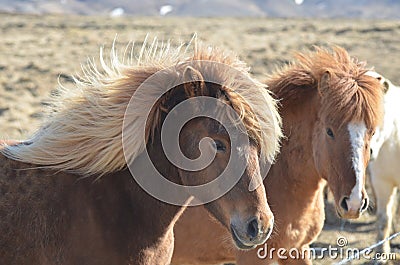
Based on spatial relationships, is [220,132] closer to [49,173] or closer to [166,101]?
[166,101]

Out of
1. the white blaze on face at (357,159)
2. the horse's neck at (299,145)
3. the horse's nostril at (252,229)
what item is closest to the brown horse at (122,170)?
the horse's nostril at (252,229)

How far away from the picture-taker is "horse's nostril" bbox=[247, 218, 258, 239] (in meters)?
2.65

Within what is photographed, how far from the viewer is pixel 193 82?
2877mm

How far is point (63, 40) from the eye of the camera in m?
23.5

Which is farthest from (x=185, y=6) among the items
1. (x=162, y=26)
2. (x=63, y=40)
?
(x=63, y=40)

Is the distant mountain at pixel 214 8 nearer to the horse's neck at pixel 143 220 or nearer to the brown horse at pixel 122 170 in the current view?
the brown horse at pixel 122 170

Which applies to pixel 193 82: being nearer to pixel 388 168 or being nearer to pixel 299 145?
pixel 299 145

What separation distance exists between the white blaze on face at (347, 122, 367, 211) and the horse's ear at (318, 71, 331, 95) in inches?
11.5

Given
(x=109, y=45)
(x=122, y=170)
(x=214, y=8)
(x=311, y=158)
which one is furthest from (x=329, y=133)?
(x=214, y=8)

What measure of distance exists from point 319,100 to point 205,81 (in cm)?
129

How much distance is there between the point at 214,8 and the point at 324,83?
53.9m

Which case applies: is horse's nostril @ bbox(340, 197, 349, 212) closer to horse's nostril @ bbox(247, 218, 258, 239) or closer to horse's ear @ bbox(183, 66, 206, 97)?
horse's nostril @ bbox(247, 218, 258, 239)

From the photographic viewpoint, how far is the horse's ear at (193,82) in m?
2.86

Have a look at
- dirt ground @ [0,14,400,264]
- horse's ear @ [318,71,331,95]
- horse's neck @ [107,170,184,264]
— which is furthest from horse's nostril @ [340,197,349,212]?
dirt ground @ [0,14,400,264]
